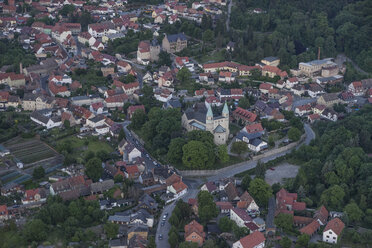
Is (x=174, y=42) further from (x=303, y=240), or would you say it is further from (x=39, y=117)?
(x=303, y=240)

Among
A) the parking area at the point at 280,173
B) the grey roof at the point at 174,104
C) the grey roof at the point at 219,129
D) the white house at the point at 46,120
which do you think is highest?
the grey roof at the point at 219,129

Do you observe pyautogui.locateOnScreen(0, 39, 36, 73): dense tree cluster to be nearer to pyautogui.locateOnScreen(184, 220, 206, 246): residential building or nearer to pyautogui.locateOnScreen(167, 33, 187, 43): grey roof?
pyautogui.locateOnScreen(167, 33, 187, 43): grey roof

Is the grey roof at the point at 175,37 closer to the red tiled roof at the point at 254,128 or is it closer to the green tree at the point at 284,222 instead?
the red tiled roof at the point at 254,128

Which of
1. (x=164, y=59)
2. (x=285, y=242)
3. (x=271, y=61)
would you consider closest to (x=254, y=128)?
(x=285, y=242)

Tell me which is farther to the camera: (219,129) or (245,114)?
(245,114)

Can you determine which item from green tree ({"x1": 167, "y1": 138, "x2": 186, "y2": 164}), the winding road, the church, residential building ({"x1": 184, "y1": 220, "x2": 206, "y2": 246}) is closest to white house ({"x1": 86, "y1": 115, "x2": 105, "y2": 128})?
the church

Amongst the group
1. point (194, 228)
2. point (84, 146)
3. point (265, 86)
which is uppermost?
point (194, 228)

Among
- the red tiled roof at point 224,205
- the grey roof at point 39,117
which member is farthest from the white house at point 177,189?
the grey roof at point 39,117
